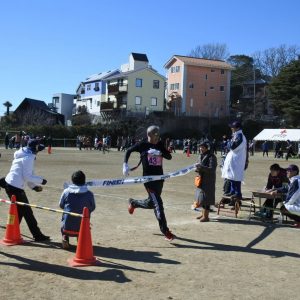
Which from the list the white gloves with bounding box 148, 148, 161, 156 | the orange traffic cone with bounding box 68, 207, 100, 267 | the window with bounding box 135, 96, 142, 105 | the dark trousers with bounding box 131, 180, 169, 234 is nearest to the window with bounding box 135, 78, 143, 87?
the window with bounding box 135, 96, 142, 105

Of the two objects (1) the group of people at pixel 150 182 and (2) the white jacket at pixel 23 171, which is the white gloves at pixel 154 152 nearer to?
(1) the group of people at pixel 150 182

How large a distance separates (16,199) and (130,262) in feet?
7.46

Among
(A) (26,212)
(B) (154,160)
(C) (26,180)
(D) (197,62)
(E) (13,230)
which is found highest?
(D) (197,62)

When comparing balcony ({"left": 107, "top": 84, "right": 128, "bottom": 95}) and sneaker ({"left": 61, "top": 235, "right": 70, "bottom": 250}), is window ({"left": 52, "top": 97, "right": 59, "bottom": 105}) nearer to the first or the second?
balcony ({"left": 107, "top": 84, "right": 128, "bottom": 95})

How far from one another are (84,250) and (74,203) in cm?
96

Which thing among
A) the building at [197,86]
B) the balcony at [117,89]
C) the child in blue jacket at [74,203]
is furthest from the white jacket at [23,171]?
the balcony at [117,89]

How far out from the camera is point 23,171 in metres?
7.34

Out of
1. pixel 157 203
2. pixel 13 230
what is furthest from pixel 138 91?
pixel 13 230

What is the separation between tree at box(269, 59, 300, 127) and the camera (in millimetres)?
60250

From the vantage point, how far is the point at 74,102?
3829 inches

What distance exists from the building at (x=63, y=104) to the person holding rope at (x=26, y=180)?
89032 mm

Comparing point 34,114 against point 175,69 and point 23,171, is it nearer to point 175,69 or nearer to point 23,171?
point 175,69

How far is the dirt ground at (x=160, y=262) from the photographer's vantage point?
17.0 ft

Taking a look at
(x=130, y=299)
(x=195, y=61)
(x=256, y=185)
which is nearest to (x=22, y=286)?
(x=130, y=299)
